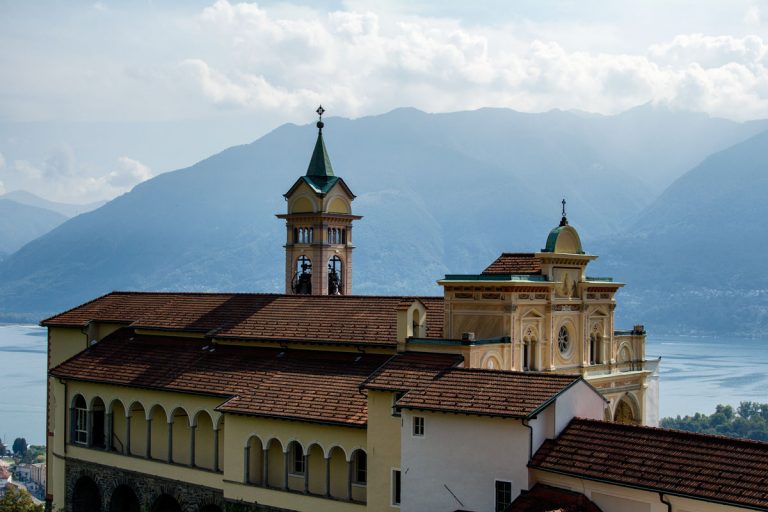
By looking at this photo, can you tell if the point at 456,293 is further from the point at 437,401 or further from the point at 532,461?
the point at 532,461

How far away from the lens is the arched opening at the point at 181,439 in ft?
134

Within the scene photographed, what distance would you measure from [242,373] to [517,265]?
1111cm

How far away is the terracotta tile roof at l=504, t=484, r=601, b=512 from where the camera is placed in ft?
84.2

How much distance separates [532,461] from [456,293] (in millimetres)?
11130

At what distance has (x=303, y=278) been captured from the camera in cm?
5081

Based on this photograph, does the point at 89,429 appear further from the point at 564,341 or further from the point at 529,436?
the point at 529,436

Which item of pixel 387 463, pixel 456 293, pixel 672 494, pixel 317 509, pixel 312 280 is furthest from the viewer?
pixel 312 280

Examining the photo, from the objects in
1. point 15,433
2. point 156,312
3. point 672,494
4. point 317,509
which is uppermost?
point 156,312

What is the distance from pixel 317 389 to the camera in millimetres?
35625

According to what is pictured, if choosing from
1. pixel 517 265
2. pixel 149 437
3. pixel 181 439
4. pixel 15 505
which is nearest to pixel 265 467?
pixel 181 439

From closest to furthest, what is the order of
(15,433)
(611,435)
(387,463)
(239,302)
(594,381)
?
(611,435)
(387,463)
(594,381)
(239,302)
(15,433)

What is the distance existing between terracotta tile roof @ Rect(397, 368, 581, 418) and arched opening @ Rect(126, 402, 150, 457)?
1628cm

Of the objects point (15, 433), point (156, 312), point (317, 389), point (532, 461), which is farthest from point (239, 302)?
point (15, 433)

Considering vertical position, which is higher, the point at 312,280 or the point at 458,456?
the point at 312,280
